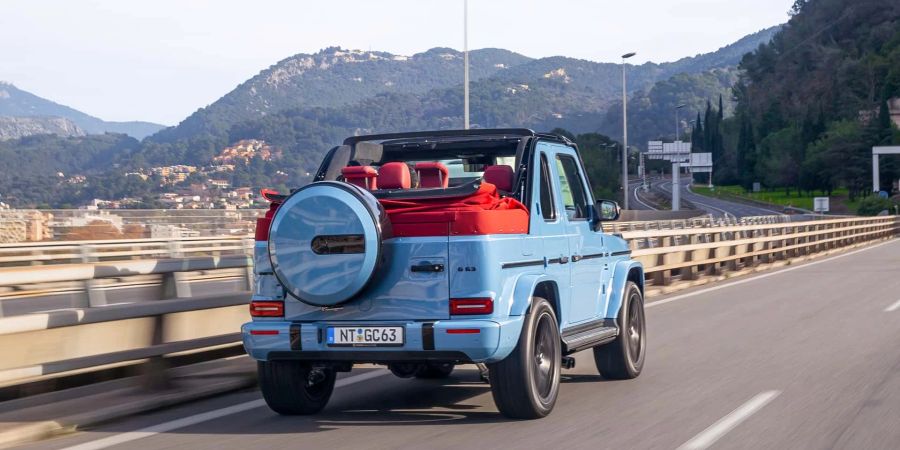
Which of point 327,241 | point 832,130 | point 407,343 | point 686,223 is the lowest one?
point 686,223

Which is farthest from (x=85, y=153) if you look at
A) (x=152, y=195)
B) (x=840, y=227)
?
(x=840, y=227)

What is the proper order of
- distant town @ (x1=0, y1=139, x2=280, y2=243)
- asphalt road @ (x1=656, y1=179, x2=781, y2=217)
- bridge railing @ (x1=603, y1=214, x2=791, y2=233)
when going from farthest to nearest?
asphalt road @ (x1=656, y1=179, x2=781, y2=217) → bridge railing @ (x1=603, y1=214, x2=791, y2=233) → distant town @ (x1=0, y1=139, x2=280, y2=243)

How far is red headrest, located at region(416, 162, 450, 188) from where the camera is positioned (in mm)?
8078

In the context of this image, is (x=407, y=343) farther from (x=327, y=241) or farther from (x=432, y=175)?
(x=432, y=175)

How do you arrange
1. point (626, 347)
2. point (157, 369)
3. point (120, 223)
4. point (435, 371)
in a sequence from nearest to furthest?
point (157, 369) < point (626, 347) < point (435, 371) < point (120, 223)

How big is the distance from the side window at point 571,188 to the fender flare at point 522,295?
4.43ft

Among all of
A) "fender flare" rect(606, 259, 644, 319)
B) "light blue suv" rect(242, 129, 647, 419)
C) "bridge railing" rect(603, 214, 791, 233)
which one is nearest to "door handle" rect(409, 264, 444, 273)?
"light blue suv" rect(242, 129, 647, 419)

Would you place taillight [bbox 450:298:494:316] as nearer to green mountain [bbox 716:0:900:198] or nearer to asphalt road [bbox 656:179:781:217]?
asphalt road [bbox 656:179:781:217]

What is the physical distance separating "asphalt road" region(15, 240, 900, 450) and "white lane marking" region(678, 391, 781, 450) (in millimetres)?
13

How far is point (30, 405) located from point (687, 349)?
6.47 meters

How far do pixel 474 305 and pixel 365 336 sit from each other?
2.29 ft

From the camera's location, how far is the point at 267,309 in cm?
758

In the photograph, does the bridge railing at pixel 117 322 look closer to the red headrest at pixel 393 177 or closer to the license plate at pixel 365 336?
the license plate at pixel 365 336

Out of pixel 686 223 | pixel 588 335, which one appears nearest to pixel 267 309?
pixel 588 335
